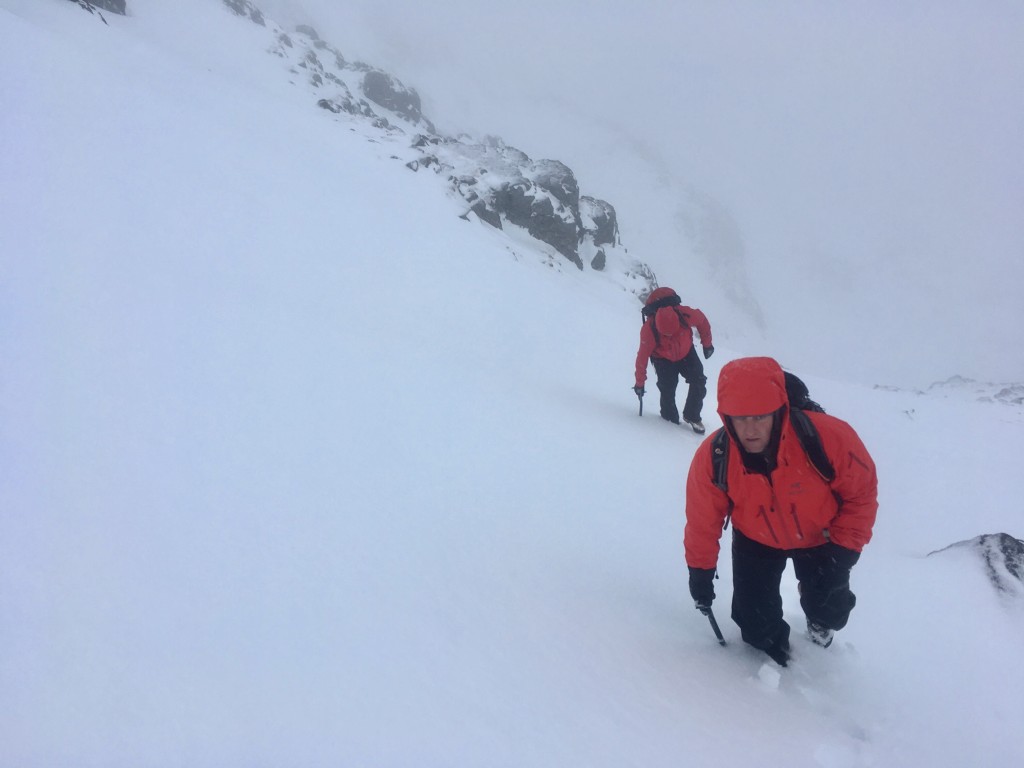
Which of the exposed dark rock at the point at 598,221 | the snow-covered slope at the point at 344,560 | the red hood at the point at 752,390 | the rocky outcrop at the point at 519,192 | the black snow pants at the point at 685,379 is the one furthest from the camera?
the exposed dark rock at the point at 598,221

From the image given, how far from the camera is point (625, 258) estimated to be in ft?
124

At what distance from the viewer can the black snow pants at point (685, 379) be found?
6.79 metres

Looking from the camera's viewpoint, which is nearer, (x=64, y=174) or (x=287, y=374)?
(x=287, y=374)

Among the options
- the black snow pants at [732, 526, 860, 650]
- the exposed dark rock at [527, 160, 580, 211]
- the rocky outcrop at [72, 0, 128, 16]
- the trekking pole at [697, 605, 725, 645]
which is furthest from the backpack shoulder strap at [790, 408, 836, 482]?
the rocky outcrop at [72, 0, 128, 16]

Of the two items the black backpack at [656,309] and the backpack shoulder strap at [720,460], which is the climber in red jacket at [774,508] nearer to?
the backpack shoulder strap at [720,460]

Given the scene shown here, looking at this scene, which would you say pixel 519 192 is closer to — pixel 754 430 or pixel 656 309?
pixel 656 309

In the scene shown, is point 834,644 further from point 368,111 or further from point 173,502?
point 368,111

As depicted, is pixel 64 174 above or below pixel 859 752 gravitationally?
above

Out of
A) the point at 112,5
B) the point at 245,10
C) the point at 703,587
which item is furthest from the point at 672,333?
the point at 245,10

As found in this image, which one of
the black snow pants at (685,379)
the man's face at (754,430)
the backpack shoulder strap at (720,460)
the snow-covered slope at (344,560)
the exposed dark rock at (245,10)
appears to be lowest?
the snow-covered slope at (344,560)

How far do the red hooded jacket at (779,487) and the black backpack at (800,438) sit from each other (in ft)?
0.08

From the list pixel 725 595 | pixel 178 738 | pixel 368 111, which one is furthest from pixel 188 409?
pixel 368 111

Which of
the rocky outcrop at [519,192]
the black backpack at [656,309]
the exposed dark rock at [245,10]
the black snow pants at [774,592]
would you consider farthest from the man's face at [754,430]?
the exposed dark rock at [245,10]

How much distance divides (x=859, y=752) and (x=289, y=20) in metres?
92.6
